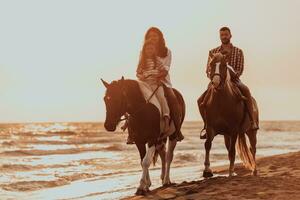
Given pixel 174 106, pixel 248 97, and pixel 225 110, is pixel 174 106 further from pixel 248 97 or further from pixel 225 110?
pixel 248 97

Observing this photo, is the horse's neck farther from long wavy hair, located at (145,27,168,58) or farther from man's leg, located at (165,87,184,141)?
long wavy hair, located at (145,27,168,58)

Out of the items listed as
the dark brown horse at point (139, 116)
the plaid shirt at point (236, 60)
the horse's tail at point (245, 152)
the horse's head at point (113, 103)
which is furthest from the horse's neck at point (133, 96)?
the horse's tail at point (245, 152)

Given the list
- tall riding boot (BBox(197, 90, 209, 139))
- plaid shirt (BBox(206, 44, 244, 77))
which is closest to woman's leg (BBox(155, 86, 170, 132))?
tall riding boot (BBox(197, 90, 209, 139))

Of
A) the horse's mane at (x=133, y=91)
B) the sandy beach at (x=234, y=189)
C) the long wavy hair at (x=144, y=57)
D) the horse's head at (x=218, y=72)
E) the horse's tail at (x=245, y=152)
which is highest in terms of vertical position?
the long wavy hair at (x=144, y=57)

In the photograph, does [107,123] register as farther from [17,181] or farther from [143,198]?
[17,181]

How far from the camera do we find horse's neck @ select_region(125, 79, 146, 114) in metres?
9.34

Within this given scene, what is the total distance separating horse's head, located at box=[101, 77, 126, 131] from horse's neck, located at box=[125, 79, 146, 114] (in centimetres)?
26

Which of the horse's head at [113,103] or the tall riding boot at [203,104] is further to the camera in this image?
the tall riding boot at [203,104]

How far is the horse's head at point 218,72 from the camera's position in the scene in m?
10.3

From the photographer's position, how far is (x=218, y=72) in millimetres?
10336

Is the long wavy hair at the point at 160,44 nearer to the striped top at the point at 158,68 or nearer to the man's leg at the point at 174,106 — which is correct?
the striped top at the point at 158,68

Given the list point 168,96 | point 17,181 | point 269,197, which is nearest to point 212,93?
point 168,96

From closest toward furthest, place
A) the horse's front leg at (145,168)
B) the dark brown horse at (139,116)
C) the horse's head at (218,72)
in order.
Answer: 1. the dark brown horse at (139,116)
2. the horse's front leg at (145,168)
3. the horse's head at (218,72)

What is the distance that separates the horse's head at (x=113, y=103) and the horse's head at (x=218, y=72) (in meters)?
2.23
